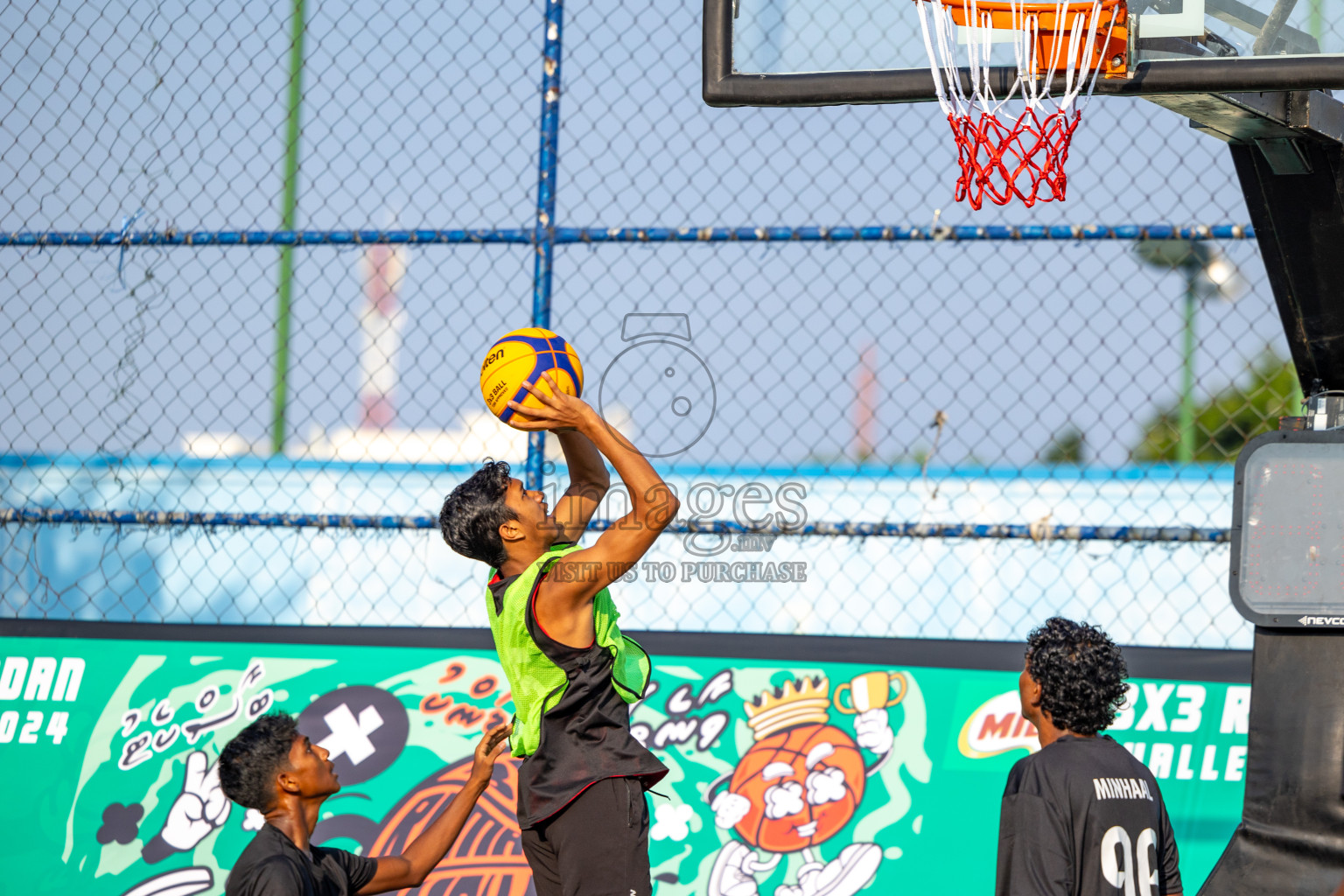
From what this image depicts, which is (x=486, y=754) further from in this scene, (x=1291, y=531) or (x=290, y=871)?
(x=1291, y=531)

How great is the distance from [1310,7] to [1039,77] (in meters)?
0.84

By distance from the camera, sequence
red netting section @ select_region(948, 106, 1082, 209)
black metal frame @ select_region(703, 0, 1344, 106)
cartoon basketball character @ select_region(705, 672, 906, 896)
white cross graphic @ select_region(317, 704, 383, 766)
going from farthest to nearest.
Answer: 1. white cross graphic @ select_region(317, 704, 383, 766)
2. cartoon basketball character @ select_region(705, 672, 906, 896)
3. red netting section @ select_region(948, 106, 1082, 209)
4. black metal frame @ select_region(703, 0, 1344, 106)

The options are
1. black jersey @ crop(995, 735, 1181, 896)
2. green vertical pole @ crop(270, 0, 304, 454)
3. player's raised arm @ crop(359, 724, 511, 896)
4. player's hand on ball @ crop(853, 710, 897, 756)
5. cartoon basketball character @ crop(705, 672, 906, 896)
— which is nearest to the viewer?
black jersey @ crop(995, 735, 1181, 896)

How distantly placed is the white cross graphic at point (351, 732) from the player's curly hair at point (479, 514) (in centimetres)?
194

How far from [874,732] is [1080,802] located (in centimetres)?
196

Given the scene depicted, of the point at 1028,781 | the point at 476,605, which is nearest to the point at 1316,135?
the point at 1028,781

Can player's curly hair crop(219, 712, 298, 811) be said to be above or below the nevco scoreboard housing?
below

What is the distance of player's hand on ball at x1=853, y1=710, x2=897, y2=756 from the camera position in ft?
16.7

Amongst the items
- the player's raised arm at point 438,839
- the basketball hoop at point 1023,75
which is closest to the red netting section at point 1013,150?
the basketball hoop at point 1023,75

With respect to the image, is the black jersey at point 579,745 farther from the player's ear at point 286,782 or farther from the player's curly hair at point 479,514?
the player's ear at point 286,782

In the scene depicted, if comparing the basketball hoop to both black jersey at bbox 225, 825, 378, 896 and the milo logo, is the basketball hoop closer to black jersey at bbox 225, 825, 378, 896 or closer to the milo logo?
the milo logo

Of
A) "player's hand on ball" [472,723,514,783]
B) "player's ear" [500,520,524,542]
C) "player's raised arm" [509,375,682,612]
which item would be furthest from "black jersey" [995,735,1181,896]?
"player's ear" [500,520,524,542]

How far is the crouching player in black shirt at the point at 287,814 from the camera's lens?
327 cm

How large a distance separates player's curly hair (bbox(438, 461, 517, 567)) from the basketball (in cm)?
23
